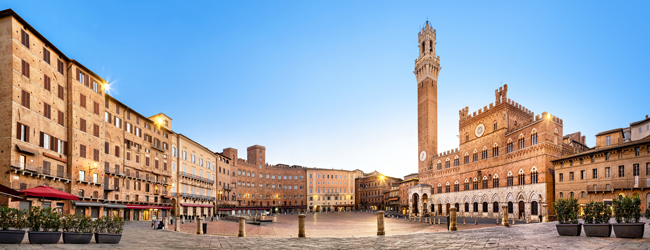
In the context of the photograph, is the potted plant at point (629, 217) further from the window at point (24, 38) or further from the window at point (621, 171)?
the window at point (24, 38)

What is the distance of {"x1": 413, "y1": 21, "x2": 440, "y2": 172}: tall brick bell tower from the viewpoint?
6625cm

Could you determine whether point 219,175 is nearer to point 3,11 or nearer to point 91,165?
point 91,165

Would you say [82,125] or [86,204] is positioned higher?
[82,125]

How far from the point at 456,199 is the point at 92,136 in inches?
2001

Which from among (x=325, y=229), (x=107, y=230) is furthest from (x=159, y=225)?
(x=107, y=230)

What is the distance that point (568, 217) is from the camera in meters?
15.1

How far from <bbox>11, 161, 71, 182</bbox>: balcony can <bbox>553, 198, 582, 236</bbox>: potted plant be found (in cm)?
3391

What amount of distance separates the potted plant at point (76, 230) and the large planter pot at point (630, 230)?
64.1 ft

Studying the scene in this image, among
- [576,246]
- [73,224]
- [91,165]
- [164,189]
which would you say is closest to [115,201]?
[91,165]

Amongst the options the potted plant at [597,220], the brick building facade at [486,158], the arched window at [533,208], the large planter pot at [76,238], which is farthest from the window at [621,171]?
the large planter pot at [76,238]

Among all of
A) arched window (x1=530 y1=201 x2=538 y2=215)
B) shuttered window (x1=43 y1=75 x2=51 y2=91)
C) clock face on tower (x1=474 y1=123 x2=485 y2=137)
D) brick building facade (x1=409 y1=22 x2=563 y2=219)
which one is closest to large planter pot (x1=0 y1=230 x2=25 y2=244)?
shuttered window (x1=43 y1=75 x2=51 y2=91)

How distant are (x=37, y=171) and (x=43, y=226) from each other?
64.7ft

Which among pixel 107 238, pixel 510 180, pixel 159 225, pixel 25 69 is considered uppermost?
pixel 25 69

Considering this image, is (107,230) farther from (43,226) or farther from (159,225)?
(159,225)
